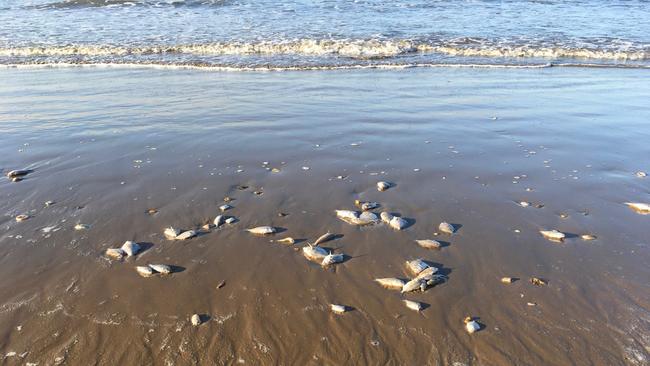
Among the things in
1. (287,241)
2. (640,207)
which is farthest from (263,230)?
(640,207)

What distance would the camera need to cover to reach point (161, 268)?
4070mm

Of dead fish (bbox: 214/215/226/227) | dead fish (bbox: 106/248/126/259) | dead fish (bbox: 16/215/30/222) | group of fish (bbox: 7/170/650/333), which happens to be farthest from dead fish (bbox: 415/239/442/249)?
dead fish (bbox: 16/215/30/222)

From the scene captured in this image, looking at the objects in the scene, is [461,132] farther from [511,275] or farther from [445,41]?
[445,41]

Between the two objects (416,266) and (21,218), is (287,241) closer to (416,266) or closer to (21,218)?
(416,266)

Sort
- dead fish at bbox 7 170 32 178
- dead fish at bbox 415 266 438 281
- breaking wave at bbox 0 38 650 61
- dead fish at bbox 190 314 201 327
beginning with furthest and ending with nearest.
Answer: breaking wave at bbox 0 38 650 61
dead fish at bbox 7 170 32 178
dead fish at bbox 415 266 438 281
dead fish at bbox 190 314 201 327

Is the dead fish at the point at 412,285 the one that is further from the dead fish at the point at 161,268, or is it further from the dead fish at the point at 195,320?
the dead fish at the point at 161,268

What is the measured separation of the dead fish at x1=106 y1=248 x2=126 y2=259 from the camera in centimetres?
429

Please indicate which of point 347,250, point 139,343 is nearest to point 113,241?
point 139,343

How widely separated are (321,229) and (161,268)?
1696mm

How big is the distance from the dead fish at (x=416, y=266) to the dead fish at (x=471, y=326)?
698 millimetres

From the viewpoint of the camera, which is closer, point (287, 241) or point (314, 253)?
point (314, 253)

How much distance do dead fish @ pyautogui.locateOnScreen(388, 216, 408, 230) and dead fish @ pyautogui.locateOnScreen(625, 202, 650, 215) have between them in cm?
276

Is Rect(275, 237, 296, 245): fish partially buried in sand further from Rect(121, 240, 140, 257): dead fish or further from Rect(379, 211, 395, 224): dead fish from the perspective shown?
Rect(121, 240, 140, 257): dead fish

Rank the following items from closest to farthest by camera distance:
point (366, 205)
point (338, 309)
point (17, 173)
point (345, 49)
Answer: point (338, 309), point (366, 205), point (17, 173), point (345, 49)
